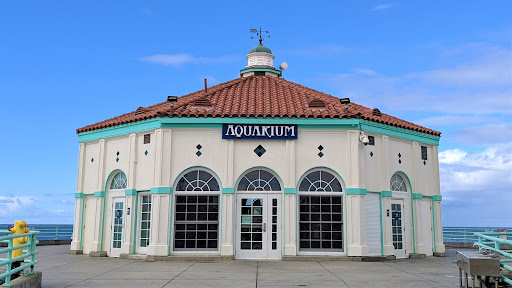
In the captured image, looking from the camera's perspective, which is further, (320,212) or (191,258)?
(320,212)

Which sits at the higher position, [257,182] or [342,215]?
[257,182]

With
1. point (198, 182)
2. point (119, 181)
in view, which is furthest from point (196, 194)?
point (119, 181)

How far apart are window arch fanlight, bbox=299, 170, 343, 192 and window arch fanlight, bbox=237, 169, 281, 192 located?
903 mm

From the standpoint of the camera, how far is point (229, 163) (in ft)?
51.0

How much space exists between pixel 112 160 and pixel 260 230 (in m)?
6.31

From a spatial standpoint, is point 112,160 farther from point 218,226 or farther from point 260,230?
point 260,230

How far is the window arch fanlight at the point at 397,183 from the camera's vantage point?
17.3m

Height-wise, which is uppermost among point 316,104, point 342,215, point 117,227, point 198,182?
point 316,104

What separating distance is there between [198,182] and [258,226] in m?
2.45

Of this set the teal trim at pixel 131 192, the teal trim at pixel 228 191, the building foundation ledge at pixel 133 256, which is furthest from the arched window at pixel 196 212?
the teal trim at pixel 131 192

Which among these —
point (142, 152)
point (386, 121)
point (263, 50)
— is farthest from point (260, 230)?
point (263, 50)

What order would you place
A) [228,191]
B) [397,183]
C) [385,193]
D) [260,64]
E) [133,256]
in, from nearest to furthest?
[228,191] < [133,256] < [385,193] < [397,183] < [260,64]

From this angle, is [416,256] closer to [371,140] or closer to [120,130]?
[371,140]

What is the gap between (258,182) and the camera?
15680 millimetres
